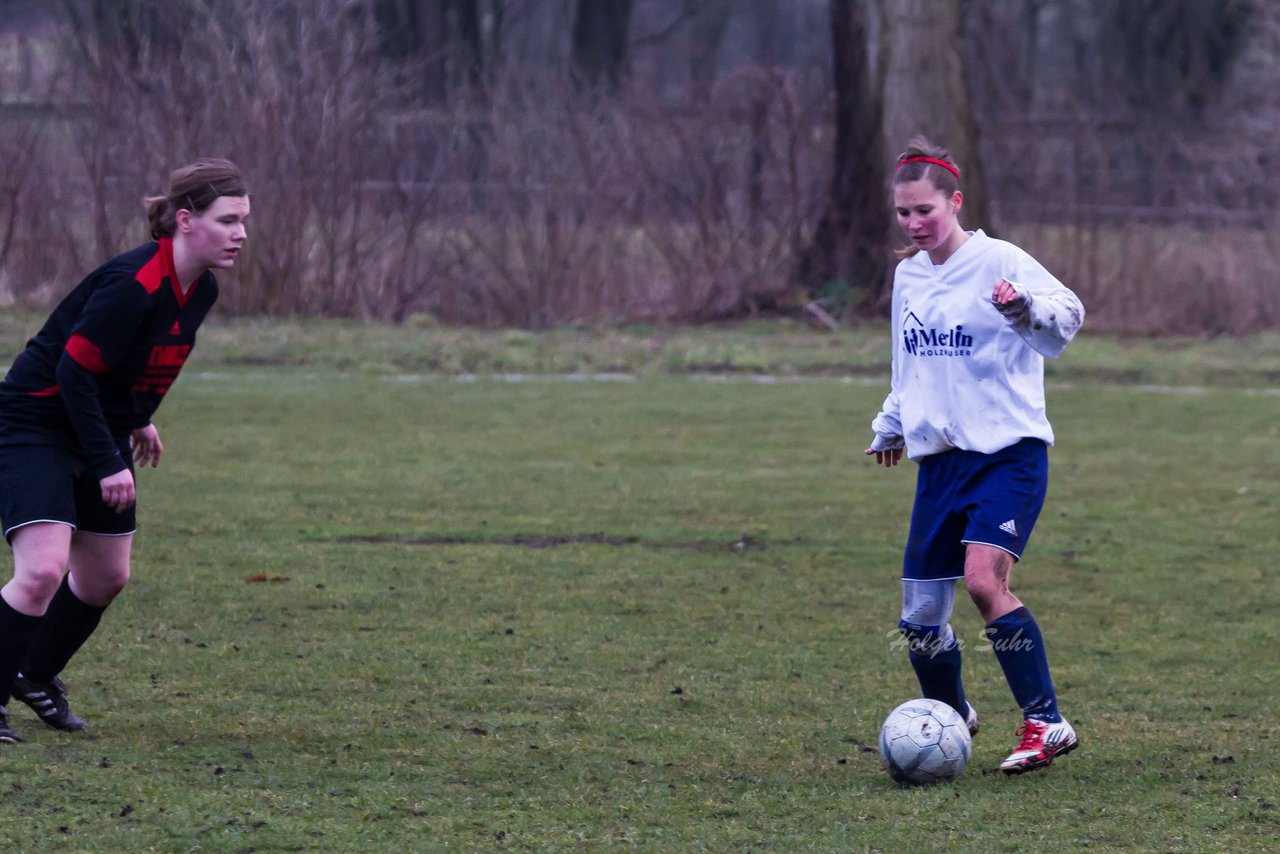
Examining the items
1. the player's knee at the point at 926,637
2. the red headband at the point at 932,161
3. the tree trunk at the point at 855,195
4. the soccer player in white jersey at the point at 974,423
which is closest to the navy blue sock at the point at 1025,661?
the soccer player in white jersey at the point at 974,423

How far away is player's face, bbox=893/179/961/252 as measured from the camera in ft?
16.0

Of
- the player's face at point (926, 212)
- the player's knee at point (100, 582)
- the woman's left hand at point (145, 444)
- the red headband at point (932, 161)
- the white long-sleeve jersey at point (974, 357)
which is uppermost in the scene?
the red headband at point (932, 161)

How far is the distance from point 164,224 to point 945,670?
2.65 meters

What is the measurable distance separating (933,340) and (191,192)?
217cm

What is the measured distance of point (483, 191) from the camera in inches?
756

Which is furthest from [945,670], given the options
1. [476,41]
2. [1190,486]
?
[476,41]

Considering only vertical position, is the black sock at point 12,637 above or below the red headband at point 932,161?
below

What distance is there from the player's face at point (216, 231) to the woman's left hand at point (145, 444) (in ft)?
2.31

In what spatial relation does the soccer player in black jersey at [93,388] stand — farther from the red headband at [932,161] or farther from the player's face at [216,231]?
the red headband at [932,161]

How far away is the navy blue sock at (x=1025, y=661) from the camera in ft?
16.0

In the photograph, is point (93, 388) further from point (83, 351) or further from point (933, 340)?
point (933, 340)

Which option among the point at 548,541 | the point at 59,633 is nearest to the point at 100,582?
the point at 59,633

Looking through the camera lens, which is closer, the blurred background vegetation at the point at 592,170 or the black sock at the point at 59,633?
the black sock at the point at 59,633

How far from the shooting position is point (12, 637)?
16.3ft
